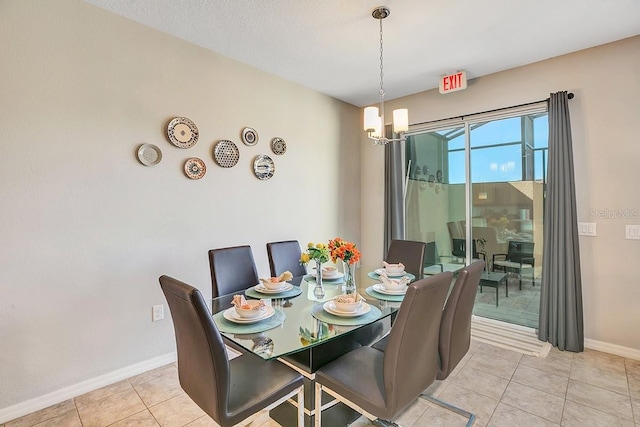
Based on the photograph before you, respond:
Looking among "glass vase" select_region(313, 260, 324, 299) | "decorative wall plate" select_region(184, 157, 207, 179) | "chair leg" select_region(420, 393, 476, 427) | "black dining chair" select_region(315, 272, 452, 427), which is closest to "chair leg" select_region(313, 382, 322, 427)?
"black dining chair" select_region(315, 272, 452, 427)

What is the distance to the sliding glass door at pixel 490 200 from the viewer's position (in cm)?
329

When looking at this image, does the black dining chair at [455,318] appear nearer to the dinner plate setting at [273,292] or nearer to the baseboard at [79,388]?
the dinner plate setting at [273,292]

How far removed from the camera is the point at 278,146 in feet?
11.3

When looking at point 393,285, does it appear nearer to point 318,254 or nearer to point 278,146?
point 318,254

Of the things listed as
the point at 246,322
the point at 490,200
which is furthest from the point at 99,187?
the point at 490,200

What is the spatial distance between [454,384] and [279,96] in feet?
10.3

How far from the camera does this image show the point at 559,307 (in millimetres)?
2883

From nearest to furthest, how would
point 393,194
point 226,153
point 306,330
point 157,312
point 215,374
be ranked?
point 215,374 < point 306,330 < point 157,312 < point 226,153 < point 393,194

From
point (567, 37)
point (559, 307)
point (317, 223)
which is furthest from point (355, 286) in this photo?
point (567, 37)

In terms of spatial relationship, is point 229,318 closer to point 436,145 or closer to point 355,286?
point 355,286

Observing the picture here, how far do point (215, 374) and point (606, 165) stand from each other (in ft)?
11.4

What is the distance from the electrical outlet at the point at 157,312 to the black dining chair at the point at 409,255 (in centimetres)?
208

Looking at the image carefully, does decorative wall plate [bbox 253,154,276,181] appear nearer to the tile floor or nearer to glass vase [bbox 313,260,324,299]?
glass vase [bbox 313,260,324,299]

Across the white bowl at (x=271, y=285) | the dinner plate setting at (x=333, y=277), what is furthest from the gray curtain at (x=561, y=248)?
the white bowl at (x=271, y=285)
